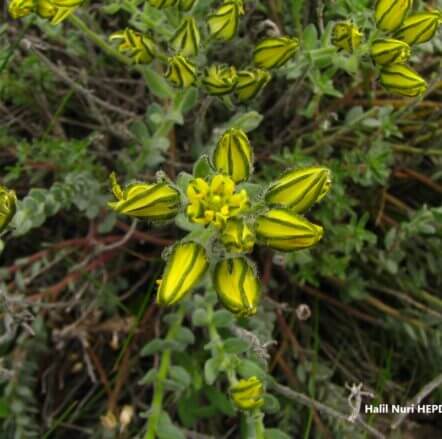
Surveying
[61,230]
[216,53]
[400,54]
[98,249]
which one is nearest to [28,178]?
[61,230]

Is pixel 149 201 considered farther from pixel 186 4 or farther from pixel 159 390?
pixel 159 390

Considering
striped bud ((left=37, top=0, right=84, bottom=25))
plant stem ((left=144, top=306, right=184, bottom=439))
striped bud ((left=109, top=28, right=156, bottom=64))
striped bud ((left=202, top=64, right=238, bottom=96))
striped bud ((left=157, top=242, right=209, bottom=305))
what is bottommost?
plant stem ((left=144, top=306, right=184, bottom=439))

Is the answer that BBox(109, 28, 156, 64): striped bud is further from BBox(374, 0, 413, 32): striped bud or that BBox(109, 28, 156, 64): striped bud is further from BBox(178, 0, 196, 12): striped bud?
BBox(374, 0, 413, 32): striped bud

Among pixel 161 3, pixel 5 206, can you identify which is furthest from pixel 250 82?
pixel 5 206

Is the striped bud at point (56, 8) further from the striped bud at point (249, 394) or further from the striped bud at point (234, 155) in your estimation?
the striped bud at point (249, 394)

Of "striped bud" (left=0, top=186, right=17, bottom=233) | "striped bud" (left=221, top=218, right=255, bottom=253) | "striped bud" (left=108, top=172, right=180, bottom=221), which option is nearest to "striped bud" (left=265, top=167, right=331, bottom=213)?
"striped bud" (left=221, top=218, right=255, bottom=253)
